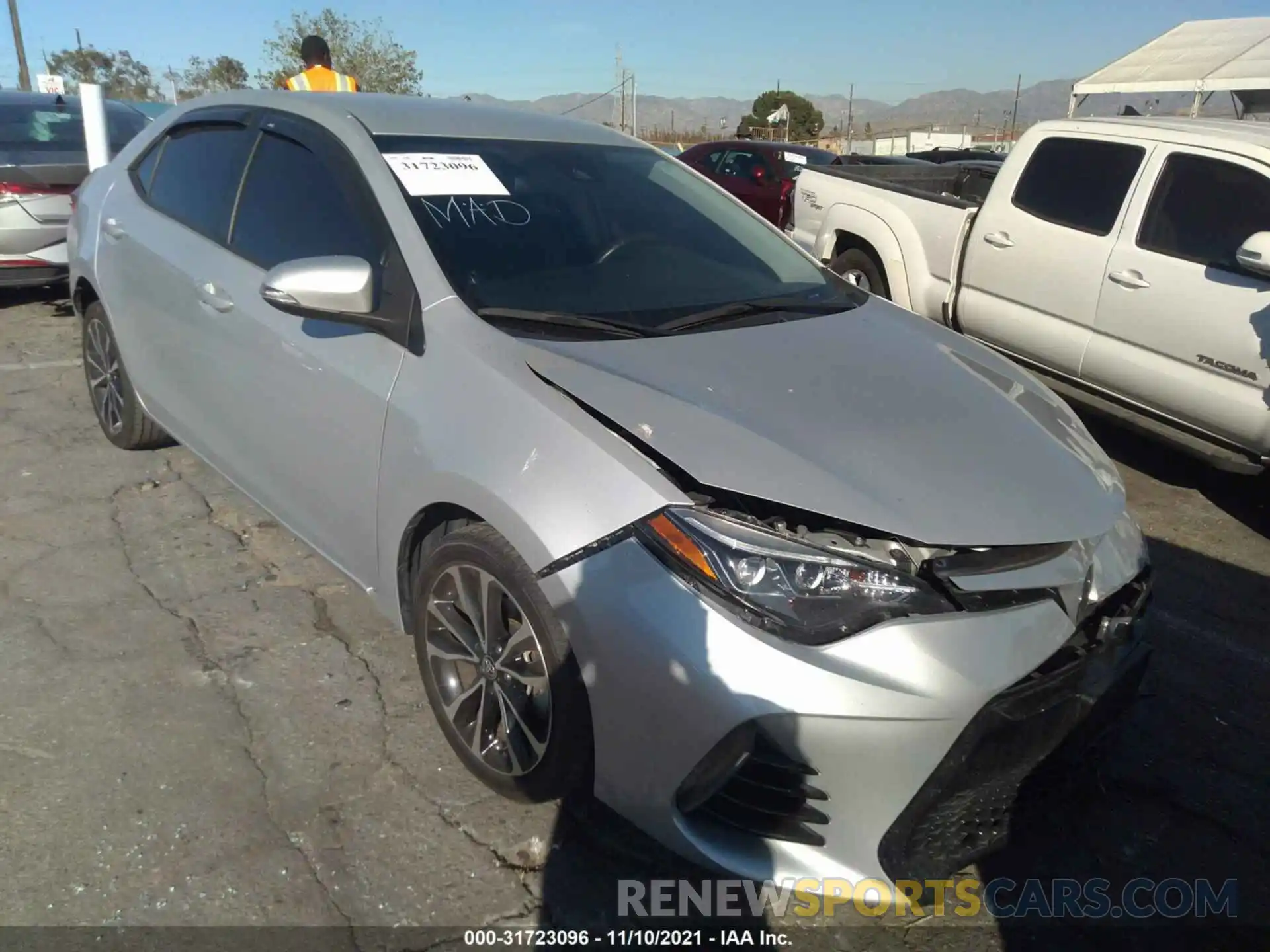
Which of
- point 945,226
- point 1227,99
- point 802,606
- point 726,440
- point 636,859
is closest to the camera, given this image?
point 802,606

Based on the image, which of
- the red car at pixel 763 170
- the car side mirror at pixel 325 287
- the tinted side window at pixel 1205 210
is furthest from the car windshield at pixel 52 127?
the tinted side window at pixel 1205 210

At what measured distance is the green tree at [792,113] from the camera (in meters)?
46.3

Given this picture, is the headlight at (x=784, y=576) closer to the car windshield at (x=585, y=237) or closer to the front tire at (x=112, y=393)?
the car windshield at (x=585, y=237)

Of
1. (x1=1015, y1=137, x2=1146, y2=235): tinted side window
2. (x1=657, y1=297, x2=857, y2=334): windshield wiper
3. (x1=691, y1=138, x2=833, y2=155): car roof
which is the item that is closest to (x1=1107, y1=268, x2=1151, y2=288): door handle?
(x1=1015, y1=137, x2=1146, y2=235): tinted side window

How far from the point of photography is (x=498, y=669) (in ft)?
7.70

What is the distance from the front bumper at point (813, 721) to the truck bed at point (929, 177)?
562cm

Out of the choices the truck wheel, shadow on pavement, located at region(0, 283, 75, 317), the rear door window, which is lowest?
shadow on pavement, located at region(0, 283, 75, 317)

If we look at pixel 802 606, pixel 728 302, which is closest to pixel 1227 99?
pixel 728 302

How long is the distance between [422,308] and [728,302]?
3.07 ft

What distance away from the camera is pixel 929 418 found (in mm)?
2387

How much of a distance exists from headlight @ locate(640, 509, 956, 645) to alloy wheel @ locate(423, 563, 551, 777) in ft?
1.46

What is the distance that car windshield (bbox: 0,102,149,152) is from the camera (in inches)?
300

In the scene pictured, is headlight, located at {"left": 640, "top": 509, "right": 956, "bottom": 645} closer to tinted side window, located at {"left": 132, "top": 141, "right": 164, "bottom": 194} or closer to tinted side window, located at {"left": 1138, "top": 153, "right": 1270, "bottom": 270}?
tinted side window, located at {"left": 132, "top": 141, "right": 164, "bottom": 194}

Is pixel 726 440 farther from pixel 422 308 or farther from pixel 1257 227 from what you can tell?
pixel 1257 227
